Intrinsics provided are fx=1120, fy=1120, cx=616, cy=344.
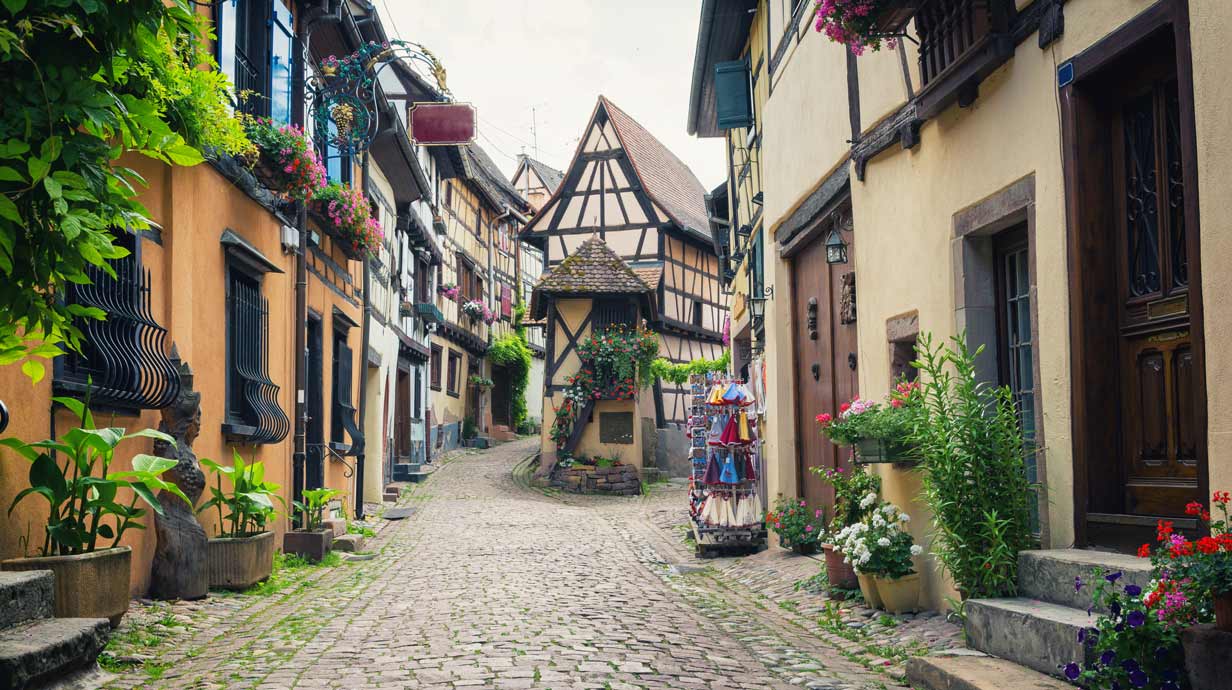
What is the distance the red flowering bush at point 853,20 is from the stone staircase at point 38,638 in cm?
493

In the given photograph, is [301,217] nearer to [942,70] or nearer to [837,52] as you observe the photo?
[837,52]

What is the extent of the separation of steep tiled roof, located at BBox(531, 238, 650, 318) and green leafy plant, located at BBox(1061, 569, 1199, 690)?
63.9 feet

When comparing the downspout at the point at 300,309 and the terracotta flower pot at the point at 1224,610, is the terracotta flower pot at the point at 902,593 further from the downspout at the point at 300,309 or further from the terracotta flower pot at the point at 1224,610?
the downspout at the point at 300,309

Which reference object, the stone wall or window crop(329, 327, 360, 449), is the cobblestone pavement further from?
the stone wall

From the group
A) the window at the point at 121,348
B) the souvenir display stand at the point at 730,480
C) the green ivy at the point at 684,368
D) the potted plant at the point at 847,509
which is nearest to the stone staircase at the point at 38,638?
the window at the point at 121,348

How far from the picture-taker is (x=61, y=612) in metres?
5.23

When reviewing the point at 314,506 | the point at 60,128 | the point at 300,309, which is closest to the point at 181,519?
the point at 314,506

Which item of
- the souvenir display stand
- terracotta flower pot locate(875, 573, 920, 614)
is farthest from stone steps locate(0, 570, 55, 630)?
the souvenir display stand

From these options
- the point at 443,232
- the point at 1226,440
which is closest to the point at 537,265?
the point at 443,232

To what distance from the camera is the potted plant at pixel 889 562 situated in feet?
22.5

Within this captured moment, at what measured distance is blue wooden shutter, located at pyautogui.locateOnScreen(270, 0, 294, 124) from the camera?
1038cm

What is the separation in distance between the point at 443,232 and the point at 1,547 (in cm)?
2088

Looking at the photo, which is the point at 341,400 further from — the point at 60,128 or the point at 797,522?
the point at 60,128

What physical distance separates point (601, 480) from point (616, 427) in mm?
1453
